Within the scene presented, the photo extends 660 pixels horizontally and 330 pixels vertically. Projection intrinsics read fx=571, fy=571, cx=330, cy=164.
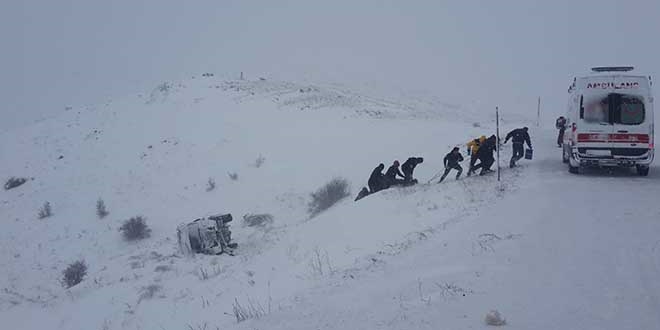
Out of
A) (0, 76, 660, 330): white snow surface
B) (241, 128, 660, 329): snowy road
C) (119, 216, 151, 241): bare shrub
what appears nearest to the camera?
(241, 128, 660, 329): snowy road

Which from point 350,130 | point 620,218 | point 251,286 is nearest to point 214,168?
point 350,130

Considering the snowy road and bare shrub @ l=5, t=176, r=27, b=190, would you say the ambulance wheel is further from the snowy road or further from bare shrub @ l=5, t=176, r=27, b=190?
bare shrub @ l=5, t=176, r=27, b=190

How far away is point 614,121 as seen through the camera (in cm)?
1579

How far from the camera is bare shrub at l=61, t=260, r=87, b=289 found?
1742cm

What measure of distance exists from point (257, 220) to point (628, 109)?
1306 centimetres

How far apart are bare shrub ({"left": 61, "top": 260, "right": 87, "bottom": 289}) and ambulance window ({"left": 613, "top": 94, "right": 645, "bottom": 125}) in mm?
16319

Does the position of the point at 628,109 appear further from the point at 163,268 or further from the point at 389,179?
the point at 163,268

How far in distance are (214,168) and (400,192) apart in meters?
14.6

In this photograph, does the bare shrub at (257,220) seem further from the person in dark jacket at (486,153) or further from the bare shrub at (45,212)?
the bare shrub at (45,212)

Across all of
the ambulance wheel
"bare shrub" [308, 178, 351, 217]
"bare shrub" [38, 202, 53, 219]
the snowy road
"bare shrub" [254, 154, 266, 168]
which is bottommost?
"bare shrub" [38, 202, 53, 219]

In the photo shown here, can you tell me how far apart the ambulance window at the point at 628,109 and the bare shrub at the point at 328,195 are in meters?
9.81

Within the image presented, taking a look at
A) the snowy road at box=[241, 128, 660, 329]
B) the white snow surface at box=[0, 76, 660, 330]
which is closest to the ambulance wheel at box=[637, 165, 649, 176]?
the white snow surface at box=[0, 76, 660, 330]

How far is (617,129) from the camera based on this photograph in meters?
15.7

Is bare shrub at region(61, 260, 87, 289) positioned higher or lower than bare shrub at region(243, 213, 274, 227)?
lower
